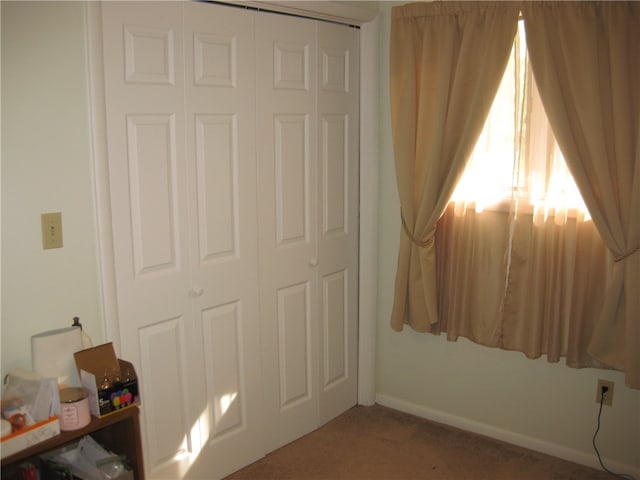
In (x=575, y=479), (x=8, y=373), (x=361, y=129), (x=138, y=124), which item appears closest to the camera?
(x=8, y=373)

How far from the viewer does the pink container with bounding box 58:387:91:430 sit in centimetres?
179

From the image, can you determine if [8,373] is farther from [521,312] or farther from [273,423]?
[521,312]

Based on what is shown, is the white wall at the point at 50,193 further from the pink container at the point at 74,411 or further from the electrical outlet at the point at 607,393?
the pink container at the point at 74,411

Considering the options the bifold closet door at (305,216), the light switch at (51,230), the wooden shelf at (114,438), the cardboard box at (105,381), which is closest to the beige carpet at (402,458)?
the bifold closet door at (305,216)

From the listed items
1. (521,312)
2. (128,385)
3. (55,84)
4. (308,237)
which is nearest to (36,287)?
(128,385)

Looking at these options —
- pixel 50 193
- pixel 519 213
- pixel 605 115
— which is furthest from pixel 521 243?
pixel 50 193

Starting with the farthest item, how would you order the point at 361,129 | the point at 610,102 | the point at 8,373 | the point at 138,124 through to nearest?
the point at 361,129 → the point at 610,102 → the point at 138,124 → the point at 8,373

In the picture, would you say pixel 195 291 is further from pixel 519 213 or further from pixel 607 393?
pixel 607 393

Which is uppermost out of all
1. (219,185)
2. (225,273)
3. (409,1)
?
(409,1)

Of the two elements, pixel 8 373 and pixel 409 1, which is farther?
pixel 409 1

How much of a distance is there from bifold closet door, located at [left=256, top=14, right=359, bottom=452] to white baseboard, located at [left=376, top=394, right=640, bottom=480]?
13.3 inches

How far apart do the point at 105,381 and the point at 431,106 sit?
1.78 meters

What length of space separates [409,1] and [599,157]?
1.13 meters

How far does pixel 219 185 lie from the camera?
2471mm
